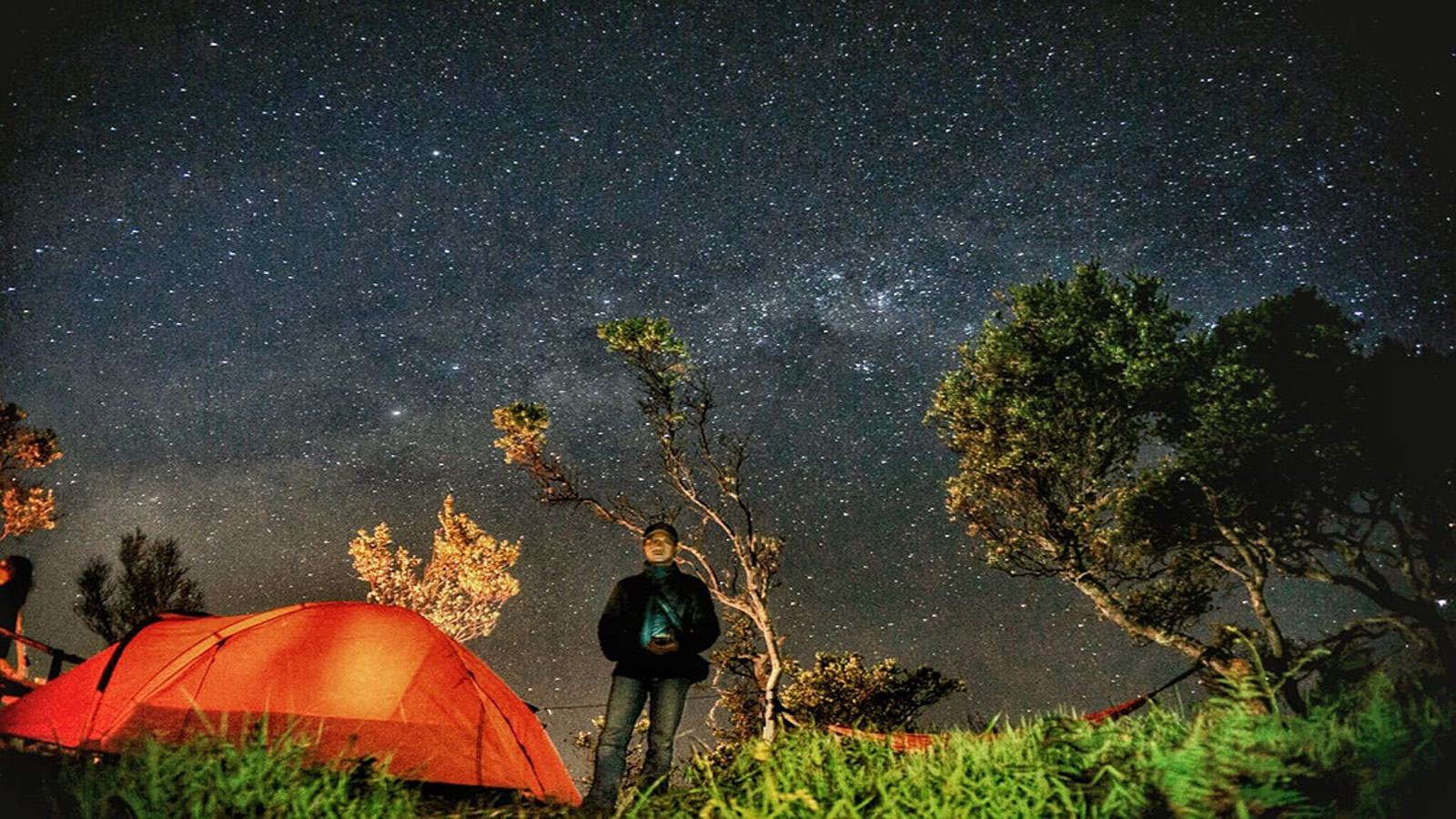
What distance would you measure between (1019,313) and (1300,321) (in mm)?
6300

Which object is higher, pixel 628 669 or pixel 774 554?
pixel 774 554

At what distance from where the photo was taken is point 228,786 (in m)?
2.86

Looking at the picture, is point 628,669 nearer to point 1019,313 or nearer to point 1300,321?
point 1019,313

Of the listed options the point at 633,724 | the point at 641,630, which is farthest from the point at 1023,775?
the point at 641,630

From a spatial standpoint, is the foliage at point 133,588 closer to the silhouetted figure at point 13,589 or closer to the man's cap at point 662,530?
the silhouetted figure at point 13,589

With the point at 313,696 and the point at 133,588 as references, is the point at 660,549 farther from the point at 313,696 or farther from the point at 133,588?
the point at 133,588

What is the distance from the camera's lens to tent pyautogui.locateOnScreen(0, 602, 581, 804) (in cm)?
563

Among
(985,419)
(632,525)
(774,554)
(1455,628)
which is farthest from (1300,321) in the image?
(632,525)

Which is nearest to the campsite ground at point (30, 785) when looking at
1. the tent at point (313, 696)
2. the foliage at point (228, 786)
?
the foliage at point (228, 786)

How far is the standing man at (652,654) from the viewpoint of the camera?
4.91 m

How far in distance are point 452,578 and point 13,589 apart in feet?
48.8

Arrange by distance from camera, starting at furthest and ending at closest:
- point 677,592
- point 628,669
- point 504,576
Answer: point 504,576 → point 677,592 → point 628,669

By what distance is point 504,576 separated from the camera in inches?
933

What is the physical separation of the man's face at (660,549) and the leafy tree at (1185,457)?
8999mm
